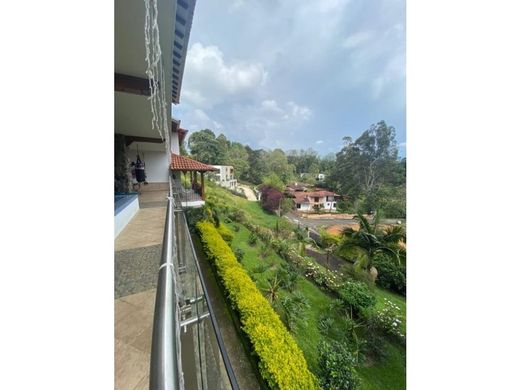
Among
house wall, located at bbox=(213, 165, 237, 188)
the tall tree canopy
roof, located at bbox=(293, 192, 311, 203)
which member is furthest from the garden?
the tall tree canopy

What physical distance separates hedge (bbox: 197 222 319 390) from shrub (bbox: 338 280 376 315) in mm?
3470

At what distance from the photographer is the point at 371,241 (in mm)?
8344

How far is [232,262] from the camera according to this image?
5965 mm

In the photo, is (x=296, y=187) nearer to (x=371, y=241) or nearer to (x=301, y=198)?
(x=301, y=198)

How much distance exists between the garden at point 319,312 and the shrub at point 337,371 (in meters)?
0.02

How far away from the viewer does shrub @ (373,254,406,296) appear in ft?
32.4

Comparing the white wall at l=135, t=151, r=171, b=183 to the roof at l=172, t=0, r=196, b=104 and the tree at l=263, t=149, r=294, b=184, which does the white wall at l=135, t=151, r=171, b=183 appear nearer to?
the roof at l=172, t=0, r=196, b=104

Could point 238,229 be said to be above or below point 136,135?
below

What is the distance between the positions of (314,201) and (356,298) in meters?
24.3

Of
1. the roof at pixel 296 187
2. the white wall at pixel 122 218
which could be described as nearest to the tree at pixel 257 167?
the roof at pixel 296 187
